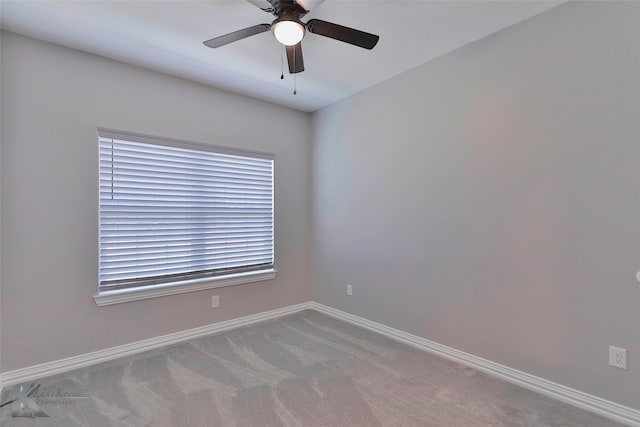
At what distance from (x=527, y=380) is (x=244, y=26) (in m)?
3.33

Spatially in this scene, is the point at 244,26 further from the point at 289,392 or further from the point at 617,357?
the point at 617,357

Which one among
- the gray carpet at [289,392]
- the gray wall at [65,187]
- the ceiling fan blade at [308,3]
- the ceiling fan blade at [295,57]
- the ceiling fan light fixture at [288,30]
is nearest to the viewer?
the ceiling fan blade at [308,3]

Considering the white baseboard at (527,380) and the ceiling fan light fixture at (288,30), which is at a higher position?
the ceiling fan light fixture at (288,30)

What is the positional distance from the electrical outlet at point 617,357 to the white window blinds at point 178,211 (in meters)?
3.09

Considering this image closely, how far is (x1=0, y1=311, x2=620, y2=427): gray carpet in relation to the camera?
1.88 meters

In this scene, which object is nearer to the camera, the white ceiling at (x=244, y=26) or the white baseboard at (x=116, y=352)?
the white ceiling at (x=244, y=26)

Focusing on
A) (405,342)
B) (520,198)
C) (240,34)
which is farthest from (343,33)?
(405,342)

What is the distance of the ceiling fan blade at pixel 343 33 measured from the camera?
180 centimetres

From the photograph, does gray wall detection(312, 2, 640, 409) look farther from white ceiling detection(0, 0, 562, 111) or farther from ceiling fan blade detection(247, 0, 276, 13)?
ceiling fan blade detection(247, 0, 276, 13)

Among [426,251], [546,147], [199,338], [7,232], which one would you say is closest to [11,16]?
[7,232]

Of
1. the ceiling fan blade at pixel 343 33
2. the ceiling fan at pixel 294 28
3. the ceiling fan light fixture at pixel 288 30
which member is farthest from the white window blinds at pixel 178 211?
the ceiling fan blade at pixel 343 33

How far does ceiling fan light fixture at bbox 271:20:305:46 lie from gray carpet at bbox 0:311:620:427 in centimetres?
235

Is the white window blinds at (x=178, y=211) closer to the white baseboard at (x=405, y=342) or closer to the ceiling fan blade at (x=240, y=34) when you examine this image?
the white baseboard at (x=405, y=342)

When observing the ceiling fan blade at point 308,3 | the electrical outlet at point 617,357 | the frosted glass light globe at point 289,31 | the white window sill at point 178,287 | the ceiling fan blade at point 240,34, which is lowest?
the electrical outlet at point 617,357
